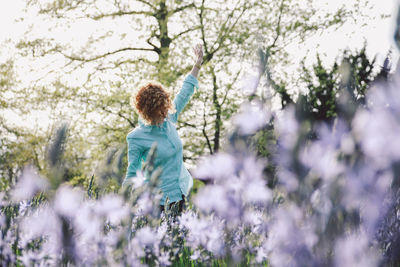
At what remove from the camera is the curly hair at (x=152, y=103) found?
13.0ft

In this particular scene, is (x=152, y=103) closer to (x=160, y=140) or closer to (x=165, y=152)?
(x=160, y=140)

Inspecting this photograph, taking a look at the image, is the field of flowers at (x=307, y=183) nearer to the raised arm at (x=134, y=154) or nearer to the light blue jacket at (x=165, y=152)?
the raised arm at (x=134, y=154)

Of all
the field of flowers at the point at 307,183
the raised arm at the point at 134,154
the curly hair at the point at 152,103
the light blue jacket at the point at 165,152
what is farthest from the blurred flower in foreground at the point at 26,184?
the curly hair at the point at 152,103

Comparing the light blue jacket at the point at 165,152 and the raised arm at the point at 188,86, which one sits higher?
the raised arm at the point at 188,86

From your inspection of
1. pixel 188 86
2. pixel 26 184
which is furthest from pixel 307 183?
pixel 188 86

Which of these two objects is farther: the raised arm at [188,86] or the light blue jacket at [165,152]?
the raised arm at [188,86]

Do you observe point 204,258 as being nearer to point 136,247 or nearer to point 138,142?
point 136,247

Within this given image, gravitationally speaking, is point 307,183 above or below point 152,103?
below

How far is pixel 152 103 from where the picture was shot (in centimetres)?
397

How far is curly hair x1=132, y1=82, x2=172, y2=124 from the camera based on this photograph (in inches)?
156

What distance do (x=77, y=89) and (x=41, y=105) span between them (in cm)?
148

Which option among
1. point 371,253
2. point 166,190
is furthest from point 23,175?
point 371,253

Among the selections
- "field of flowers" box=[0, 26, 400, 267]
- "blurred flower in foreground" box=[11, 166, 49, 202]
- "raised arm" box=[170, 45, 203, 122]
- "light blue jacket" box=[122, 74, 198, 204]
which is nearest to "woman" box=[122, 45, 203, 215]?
"light blue jacket" box=[122, 74, 198, 204]

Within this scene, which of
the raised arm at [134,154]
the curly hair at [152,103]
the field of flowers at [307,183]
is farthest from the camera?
the curly hair at [152,103]
